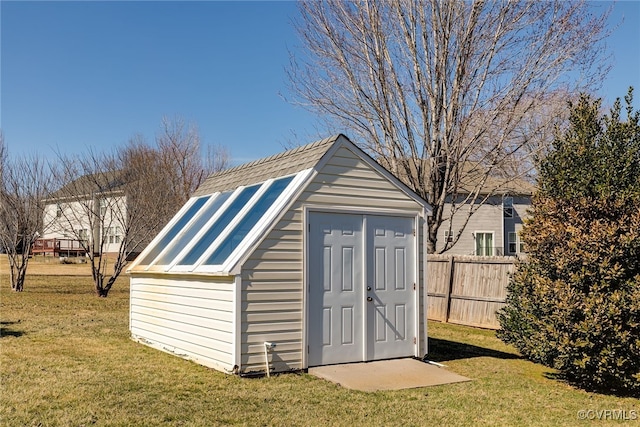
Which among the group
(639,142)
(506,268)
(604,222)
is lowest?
(506,268)

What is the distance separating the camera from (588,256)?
22.6 ft

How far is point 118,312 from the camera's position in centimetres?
1468

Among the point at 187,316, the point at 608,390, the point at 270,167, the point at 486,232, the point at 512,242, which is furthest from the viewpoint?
the point at 512,242

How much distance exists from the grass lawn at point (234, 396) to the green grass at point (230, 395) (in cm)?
1

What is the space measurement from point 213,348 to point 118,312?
7725 mm

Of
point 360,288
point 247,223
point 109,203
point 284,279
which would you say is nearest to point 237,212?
point 247,223

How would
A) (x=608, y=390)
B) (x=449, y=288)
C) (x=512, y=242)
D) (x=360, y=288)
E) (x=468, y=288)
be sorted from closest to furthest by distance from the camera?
(x=608, y=390) → (x=360, y=288) → (x=468, y=288) → (x=449, y=288) → (x=512, y=242)

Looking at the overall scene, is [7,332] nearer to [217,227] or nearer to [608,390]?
[217,227]

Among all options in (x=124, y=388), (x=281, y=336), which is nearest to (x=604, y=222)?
(x=281, y=336)

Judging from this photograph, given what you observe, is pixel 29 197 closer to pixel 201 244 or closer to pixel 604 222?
pixel 201 244

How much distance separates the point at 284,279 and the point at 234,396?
1.83m

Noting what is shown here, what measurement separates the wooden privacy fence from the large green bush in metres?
5.11

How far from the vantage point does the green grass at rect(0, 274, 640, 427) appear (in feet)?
19.0

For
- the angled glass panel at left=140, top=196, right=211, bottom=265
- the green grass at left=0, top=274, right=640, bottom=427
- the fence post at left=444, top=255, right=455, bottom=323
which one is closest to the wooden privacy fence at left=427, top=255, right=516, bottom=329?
the fence post at left=444, top=255, right=455, bottom=323
